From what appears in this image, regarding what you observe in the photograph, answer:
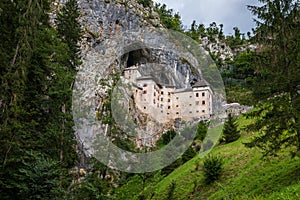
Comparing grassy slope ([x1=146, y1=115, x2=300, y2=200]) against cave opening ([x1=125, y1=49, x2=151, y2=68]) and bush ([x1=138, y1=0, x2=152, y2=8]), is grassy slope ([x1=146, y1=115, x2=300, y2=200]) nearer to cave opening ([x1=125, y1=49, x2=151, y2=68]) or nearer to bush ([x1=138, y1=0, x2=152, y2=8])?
cave opening ([x1=125, y1=49, x2=151, y2=68])

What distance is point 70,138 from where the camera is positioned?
14.6 metres

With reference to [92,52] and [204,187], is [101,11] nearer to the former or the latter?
[92,52]

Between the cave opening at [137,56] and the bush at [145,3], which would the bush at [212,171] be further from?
the bush at [145,3]

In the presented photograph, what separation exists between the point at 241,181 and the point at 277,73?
651cm

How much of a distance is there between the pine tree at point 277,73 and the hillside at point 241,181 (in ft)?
4.27

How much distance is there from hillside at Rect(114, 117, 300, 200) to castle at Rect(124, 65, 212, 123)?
40.2 metres

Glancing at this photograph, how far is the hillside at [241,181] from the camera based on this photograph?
11531mm

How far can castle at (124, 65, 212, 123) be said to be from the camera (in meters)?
61.0

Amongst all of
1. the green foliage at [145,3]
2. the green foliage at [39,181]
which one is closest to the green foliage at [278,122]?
the green foliage at [39,181]

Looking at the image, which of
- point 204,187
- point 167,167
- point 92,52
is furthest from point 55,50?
point 92,52

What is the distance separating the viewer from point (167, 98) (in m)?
66.9

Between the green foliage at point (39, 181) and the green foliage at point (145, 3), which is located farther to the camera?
the green foliage at point (145, 3)

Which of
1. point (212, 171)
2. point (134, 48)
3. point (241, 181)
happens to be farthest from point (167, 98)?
point (241, 181)

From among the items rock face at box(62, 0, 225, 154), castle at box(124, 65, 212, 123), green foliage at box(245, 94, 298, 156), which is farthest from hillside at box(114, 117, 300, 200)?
castle at box(124, 65, 212, 123)
